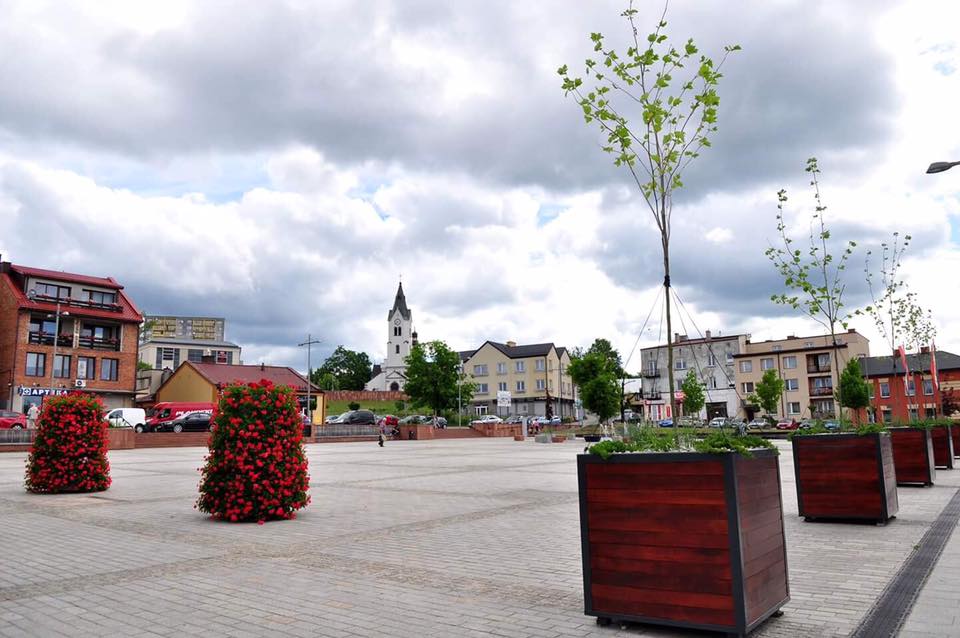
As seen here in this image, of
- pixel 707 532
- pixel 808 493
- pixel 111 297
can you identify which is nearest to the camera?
pixel 707 532

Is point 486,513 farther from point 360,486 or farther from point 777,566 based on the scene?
point 777,566

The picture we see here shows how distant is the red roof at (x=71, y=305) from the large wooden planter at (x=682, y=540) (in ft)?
172

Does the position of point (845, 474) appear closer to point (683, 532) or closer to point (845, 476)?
point (845, 476)

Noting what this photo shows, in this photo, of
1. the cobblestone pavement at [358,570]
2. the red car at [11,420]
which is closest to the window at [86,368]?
the red car at [11,420]

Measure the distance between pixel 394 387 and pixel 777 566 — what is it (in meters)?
124

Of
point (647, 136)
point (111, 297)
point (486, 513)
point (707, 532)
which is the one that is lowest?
point (486, 513)

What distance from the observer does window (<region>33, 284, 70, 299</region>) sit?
49.8 meters

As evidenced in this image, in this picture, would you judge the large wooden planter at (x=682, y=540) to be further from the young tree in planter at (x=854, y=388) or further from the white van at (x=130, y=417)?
the young tree in planter at (x=854, y=388)

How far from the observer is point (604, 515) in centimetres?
475

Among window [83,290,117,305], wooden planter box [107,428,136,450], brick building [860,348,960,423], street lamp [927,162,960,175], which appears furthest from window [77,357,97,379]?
brick building [860,348,960,423]

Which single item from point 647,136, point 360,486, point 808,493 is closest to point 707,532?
point 647,136

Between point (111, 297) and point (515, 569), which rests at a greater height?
point (111, 297)

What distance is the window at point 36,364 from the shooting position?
47.5m

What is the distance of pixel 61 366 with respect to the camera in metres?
49.1
